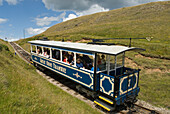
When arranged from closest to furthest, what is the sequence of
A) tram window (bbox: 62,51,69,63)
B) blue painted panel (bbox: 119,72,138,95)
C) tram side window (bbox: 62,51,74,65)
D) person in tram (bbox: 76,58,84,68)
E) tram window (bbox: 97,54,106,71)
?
1. blue painted panel (bbox: 119,72,138,95)
2. tram window (bbox: 97,54,106,71)
3. person in tram (bbox: 76,58,84,68)
4. tram side window (bbox: 62,51,74,65)
5. tram window (bbox: 62,51,69,63)

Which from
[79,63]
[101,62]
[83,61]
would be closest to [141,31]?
[83,61]

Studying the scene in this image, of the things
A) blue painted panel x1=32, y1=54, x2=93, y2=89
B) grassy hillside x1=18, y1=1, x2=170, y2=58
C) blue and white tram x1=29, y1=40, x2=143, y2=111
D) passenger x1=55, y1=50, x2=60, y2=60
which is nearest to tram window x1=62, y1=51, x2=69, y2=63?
blue and white tram x1=29, y1=40, x2=143, y2=111

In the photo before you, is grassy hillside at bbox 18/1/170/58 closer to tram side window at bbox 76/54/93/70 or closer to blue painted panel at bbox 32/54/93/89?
tram side window at bbox 76/54/93/70

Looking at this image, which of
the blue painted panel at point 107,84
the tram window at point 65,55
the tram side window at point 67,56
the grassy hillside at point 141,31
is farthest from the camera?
the grassy hillside at point 141,31

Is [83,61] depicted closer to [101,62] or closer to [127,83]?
[101,62]

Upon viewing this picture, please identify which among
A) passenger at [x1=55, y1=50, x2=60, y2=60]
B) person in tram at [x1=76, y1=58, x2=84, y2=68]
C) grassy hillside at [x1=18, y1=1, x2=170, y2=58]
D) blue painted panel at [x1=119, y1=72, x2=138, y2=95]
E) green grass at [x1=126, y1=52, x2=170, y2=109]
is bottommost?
green grass at [x1=126, y1=52, x2=170, y2=109]

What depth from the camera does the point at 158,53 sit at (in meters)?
17.7

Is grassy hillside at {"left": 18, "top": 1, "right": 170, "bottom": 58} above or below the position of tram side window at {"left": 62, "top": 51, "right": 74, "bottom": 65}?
above

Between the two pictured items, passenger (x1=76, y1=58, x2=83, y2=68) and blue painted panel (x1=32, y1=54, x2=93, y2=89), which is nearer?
blue painted panel (x1=32, y1=54, x2=93, y2=89)

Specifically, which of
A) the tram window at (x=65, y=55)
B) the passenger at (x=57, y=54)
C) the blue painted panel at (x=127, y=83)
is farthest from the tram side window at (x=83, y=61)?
the passenger at (x=57, y=54)

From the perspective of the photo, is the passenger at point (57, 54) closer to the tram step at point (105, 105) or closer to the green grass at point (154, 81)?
the tram step at point (105, 105)

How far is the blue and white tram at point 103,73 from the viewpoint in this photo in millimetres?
6051

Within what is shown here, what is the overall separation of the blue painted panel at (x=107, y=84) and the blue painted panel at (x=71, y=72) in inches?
26.5

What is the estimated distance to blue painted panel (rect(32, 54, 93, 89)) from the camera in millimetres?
7141
